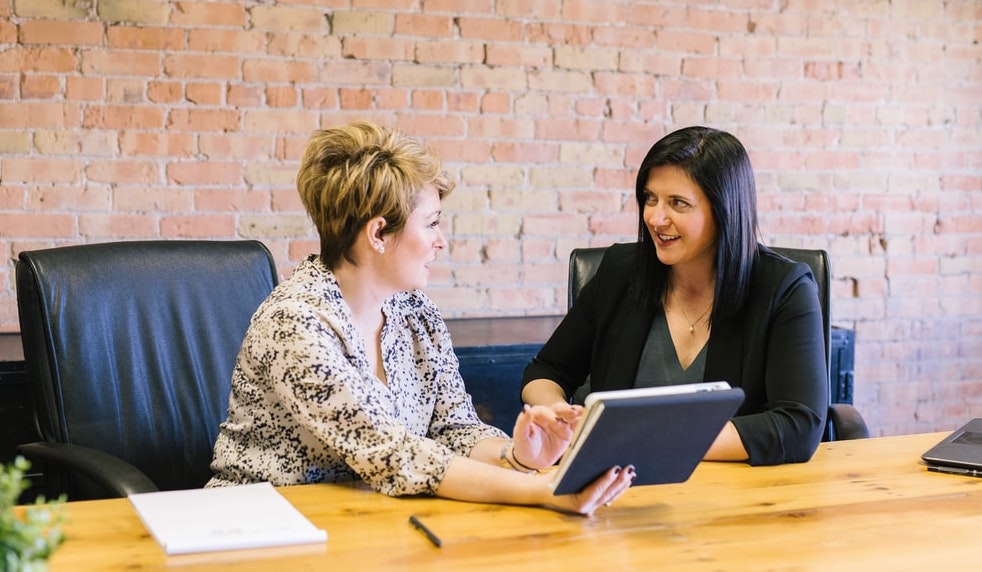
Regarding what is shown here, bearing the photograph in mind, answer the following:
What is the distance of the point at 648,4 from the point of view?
3.45m

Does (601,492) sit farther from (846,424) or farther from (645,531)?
(846,424)

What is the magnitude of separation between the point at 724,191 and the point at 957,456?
0.65m

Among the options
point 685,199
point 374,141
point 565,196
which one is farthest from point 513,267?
point 374,141

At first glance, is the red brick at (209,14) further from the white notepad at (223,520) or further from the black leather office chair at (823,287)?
the white notepad at (223,520)

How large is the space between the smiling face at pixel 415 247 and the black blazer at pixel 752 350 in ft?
1.83

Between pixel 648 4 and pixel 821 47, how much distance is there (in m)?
0.66

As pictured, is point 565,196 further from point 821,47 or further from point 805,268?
point 805,268

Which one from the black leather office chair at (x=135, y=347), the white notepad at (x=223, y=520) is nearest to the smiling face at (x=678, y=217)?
the black leather office chair at (x=135, y=347)

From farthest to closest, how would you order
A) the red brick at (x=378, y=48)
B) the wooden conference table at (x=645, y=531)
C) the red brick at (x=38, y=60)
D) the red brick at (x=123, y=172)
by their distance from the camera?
the red brick at (x=378, y=48)
the red brick at (x=123, y=172)
the red brick at (x=38, y=60)
the wooden conference table at (x=645, y=531)

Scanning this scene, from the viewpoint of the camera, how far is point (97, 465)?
1.79m

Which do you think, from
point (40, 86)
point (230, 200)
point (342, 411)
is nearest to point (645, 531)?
point (342, 411)

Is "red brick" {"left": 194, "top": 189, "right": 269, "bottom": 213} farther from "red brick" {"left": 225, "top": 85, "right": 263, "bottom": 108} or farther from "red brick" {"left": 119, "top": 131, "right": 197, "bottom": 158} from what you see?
"red brick" {"left": 225, "top": 85, "right": 263, "bottom": 108}

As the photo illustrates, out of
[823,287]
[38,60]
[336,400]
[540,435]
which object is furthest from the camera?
[38,60]

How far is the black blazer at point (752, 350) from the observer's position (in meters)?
1.89
